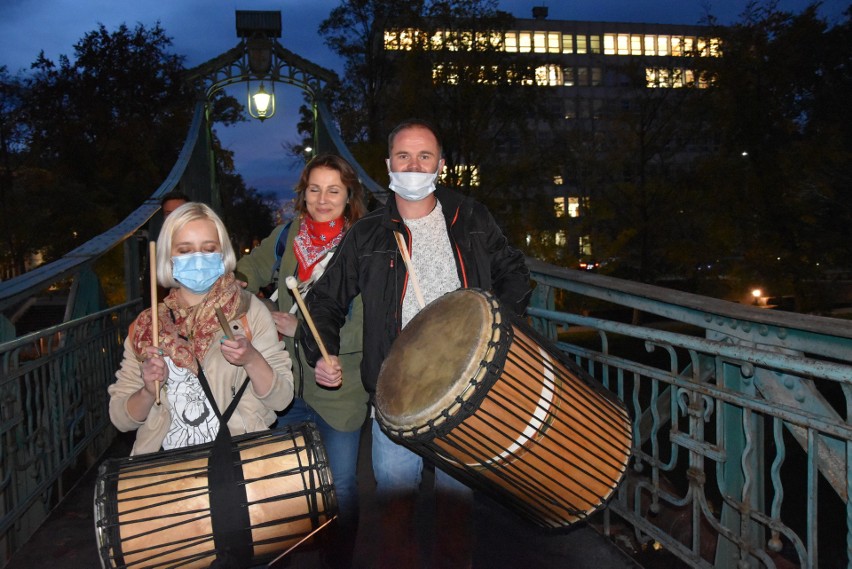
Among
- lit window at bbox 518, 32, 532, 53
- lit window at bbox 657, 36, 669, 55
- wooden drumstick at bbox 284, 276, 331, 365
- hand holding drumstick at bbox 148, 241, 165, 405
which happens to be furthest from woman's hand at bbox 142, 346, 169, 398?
lit window at bbox 657, 36, 669, 55

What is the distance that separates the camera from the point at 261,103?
1266 cm

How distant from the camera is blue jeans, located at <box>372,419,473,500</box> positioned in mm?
2920

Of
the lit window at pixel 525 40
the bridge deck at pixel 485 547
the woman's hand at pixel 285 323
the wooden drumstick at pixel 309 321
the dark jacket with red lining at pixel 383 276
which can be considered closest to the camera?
the wooden drumstick at pixel 309 321

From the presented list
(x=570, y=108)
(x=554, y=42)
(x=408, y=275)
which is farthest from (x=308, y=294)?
(x=554, y=42)

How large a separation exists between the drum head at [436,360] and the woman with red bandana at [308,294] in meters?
0.35

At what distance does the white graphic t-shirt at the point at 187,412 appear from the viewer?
2.41 metres

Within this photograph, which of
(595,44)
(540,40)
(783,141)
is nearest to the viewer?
(783,141)

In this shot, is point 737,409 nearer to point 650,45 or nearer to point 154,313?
point 154,313

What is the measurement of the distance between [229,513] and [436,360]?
786 millimetres

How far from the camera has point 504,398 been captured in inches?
86.4

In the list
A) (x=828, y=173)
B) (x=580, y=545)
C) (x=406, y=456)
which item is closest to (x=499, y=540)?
(x=580, y=545)

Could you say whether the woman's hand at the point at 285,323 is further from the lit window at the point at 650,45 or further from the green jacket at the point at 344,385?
the lit window at the point at 650,45

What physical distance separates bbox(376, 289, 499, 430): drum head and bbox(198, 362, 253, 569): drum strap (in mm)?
524

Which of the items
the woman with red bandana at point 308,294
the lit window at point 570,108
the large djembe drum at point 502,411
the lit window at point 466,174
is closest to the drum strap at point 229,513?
the large djembe drum at point 502,411
